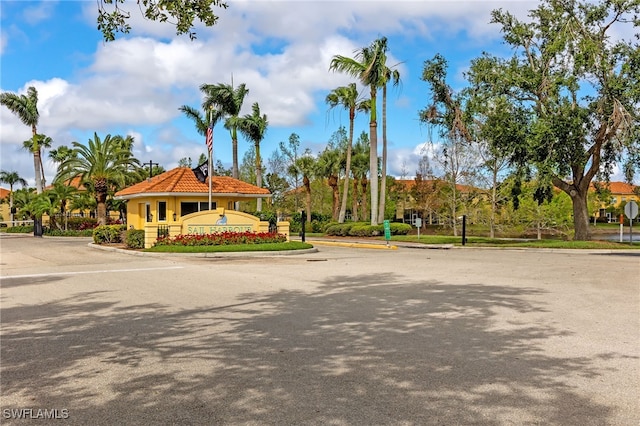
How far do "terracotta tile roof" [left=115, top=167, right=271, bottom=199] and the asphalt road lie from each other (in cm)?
1805

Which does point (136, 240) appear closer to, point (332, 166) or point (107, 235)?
point (107, 235)

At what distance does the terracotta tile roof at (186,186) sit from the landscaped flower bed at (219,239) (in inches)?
270

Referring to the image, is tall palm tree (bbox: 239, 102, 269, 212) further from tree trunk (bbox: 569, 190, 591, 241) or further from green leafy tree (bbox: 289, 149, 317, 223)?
tree trunk (bbox: 569, 190, 591, 241)

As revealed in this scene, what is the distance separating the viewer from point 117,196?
114ft

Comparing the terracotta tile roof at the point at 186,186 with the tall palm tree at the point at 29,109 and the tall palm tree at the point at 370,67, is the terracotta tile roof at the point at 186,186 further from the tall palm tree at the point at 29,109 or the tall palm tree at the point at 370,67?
the tall palm tree at the point at 29,109

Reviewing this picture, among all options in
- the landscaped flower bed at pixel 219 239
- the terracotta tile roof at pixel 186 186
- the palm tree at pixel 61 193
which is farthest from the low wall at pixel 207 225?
the palm tree at pixel 61 193

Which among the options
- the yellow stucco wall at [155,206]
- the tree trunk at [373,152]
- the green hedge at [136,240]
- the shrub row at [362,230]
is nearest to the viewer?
the green hedge at [136,240]

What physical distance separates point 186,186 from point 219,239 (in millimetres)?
8597

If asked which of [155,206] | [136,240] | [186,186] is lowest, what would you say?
[136,240]

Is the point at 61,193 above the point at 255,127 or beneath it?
beneath

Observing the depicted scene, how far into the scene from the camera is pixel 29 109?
49188 mm

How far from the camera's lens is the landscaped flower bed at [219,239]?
76.0ft

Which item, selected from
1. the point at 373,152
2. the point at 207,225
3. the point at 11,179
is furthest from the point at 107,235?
the point at 11,179

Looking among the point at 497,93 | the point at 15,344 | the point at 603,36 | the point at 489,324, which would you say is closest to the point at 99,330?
the point at 15,344
